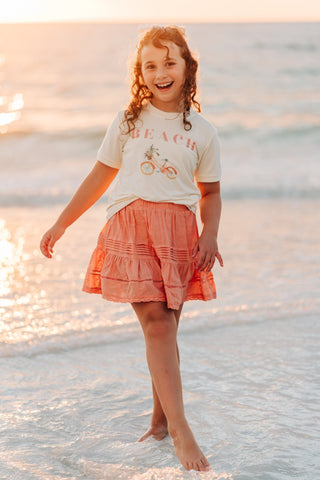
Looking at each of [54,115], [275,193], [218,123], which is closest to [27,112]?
[54,115]

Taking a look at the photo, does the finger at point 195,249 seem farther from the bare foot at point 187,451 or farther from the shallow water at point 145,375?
the shallow water at point 145,375

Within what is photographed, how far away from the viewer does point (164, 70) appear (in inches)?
94.4

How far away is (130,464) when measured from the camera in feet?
7.91

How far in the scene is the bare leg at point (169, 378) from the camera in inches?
90.7

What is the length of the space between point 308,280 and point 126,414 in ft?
7.65

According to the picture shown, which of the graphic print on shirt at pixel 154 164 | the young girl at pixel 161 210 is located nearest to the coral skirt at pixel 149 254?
the young girl at pixel 161 210

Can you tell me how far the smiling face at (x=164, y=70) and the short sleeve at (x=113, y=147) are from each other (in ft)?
0.57

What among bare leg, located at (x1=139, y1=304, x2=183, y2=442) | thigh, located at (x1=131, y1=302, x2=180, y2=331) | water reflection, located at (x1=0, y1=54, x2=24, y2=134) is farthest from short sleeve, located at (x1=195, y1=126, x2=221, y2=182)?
water reflection, located at (x1=0, y1=54, x2=24, y2=134)

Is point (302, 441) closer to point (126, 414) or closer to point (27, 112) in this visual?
point (126, 414)

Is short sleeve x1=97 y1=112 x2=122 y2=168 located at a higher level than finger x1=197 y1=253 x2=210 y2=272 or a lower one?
higher

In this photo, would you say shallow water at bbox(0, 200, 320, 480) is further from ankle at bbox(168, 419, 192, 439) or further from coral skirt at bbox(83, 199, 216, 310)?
coral skirt at bbox(83, 199, 216, 310)

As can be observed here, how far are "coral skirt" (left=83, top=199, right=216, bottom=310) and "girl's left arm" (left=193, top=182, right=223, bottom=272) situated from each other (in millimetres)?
46

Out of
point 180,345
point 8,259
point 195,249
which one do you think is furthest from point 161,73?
point 8,259

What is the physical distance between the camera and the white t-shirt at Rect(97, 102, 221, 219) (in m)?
2.38
